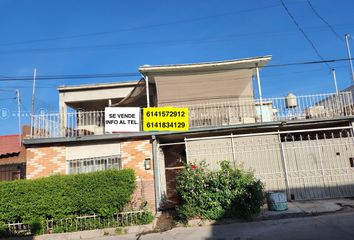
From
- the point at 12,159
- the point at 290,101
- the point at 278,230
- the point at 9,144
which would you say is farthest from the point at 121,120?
the point at 9,144

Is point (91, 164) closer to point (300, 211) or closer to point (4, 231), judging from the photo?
point (4, 231)

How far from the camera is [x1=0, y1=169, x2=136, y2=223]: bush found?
414 inches

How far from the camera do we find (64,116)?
12938 mm

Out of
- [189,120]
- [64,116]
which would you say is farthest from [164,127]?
[64,116]

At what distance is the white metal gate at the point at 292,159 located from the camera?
12062 mm

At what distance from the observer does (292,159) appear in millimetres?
12359

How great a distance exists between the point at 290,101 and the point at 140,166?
5.93 m

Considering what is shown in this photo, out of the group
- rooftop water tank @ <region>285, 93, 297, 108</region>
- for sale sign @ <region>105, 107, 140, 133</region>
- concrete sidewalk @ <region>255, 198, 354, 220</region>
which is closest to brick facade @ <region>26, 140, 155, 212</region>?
for sale sign @ <region>105, 107, 140, 133</region>

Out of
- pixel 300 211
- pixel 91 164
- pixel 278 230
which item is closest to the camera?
pixel 278 230

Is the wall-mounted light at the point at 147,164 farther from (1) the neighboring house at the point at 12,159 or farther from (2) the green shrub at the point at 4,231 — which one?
(1) the neighboring house at the point at 12,159

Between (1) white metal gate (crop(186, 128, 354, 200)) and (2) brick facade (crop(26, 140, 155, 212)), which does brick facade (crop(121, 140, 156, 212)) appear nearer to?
(2) brick facade (crop(26, 140, 155, 212))

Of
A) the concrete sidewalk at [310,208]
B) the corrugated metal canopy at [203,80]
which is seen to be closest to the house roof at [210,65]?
the corrugated metal canopy at [203,80]

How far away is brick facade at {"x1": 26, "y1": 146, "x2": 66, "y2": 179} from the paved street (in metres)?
3.78

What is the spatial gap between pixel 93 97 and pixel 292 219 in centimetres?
1132
